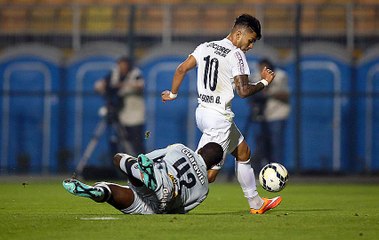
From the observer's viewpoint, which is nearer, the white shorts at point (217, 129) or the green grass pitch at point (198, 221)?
the green grass pitch at point (198, 221)

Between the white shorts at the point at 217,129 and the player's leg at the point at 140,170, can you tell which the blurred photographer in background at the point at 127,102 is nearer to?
the white shorts at the point at 217,129

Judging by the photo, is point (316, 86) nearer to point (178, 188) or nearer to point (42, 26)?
point (42, 26)

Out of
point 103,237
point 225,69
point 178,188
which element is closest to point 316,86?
point 225,69

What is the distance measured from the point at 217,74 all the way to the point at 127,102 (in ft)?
35.4

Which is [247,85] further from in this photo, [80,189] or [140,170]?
[80,189]

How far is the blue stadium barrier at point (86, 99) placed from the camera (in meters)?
23.3

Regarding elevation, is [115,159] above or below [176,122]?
above

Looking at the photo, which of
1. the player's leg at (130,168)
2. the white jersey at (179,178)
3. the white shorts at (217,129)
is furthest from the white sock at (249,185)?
the player's leg at (130,168)

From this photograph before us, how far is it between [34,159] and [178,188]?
13.0 metres

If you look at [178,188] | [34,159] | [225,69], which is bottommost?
[34,159]

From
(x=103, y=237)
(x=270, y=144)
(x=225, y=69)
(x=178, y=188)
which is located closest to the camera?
(x=103, y=237)

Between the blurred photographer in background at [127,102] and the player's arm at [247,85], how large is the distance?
10.6 m

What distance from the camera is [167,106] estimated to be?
78.4 ft

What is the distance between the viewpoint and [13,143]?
23656mm
